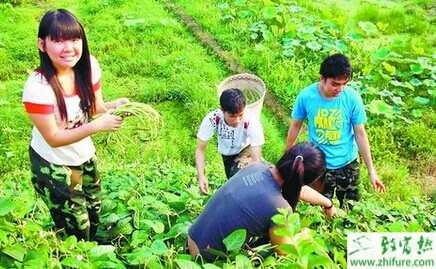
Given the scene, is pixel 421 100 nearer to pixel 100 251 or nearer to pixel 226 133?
pixel 226 133

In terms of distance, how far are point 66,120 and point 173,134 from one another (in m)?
3.49

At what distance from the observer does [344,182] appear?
14.5 ft

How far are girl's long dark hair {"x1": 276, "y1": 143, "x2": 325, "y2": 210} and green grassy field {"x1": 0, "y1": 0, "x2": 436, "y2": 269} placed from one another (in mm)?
213

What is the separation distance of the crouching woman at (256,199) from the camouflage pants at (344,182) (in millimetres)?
1312

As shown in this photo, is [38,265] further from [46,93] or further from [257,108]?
[257,108]

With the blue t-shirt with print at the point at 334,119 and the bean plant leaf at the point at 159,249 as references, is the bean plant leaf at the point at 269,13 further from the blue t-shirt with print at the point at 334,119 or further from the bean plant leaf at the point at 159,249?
the bean plant leaf at the point at 159,249

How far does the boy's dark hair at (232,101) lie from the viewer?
4.14 m

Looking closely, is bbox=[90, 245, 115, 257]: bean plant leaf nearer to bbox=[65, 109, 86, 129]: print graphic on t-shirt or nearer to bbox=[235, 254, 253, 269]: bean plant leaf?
bbox=[235, 254, 253, 269]: bean plant leaf

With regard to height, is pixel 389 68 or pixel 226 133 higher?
pixel 226 133

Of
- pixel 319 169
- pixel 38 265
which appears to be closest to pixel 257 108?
pixel 319 169

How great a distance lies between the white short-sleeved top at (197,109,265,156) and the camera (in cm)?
439

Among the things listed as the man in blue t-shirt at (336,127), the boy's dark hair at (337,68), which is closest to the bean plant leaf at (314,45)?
the man in blue t-shirt at (336,127)

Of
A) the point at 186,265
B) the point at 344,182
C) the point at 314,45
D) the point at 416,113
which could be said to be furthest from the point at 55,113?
the point at 314,45

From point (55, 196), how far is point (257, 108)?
2.54 meters
